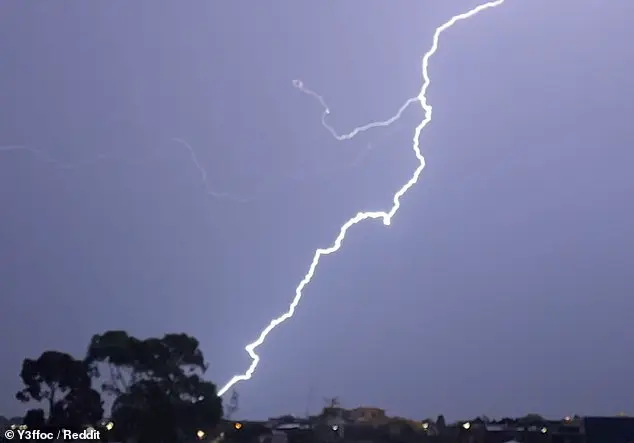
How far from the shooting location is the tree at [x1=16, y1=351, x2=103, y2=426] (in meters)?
31.2

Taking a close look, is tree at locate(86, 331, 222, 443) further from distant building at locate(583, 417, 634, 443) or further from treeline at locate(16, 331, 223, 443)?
distant building at locate(583, 417, 634, 443)

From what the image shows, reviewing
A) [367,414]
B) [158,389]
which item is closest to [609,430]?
[158,389]

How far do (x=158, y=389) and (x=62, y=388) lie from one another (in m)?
4.59

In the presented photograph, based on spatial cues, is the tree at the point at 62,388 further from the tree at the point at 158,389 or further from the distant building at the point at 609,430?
the distant building at the point at 609,430

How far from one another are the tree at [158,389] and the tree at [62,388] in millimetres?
631

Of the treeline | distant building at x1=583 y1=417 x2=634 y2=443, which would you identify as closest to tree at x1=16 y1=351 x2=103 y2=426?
the treeline

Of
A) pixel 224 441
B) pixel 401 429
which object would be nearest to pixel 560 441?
pixel 401 429

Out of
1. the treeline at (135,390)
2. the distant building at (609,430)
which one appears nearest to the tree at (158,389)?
the treeline at (135,390)

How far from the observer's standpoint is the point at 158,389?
29.9 meters

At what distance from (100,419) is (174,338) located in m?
3.77

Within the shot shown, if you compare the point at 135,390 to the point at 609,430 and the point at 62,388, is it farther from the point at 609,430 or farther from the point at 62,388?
the point at 609,430

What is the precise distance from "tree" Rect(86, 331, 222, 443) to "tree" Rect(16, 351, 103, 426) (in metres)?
0.63

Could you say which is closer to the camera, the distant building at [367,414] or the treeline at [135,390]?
the treeline at [135,390]

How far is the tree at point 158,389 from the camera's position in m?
29.1
